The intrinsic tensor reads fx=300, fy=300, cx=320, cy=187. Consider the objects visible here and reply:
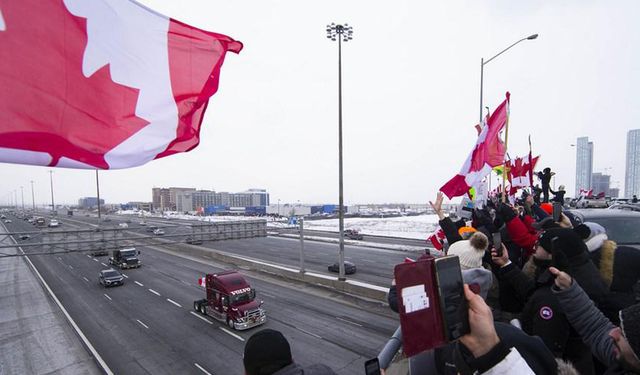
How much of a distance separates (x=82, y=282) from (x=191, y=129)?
28246 millimetres

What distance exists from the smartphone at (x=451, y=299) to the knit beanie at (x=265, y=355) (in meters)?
1.44

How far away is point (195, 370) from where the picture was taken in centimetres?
1034

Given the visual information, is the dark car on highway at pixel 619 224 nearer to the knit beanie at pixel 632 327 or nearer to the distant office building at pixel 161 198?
the knit beanie at pixel 632 327

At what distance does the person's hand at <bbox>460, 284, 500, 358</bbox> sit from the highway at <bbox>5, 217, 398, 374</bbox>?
10303mm

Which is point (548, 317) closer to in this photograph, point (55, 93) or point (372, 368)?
point (372, 368)

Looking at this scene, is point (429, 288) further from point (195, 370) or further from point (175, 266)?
point (175, 266)

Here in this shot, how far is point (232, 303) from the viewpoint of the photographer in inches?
571

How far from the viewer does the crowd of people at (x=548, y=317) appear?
1.39 metres

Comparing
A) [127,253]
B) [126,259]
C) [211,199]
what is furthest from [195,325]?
[211,199]

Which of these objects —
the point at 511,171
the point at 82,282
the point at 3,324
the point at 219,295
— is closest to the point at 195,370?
the point at 219,295

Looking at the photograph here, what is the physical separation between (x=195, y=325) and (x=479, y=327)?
1634cm

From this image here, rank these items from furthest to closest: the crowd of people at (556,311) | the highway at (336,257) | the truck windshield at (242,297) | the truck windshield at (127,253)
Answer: the truck windshield at (127,253)
the highway at (336,257)
the truck windshield at (242,297)
the crowd of people at (556,311)

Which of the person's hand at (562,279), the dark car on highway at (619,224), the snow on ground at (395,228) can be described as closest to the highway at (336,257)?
the snow on ground at (395,228)

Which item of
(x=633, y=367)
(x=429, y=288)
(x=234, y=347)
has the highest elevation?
(x=429, y=288)
